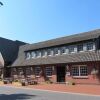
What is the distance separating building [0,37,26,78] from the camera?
47969 mm

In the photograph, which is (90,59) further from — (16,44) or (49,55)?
(16,44)

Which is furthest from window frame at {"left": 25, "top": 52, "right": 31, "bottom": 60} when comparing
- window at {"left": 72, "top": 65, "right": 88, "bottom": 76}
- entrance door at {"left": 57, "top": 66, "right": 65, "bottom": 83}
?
window at {"left": 72, "top": 65, "right": 88, "bottom": 76}

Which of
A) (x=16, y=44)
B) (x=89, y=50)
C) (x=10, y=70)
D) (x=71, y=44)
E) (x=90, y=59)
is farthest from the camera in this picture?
(x=16, y=44)

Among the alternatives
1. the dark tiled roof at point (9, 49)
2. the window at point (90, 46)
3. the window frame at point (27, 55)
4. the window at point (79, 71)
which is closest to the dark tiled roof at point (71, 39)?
the window at point (90, 46)

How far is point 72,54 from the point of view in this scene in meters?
35.7

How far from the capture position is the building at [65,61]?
32.0 metres

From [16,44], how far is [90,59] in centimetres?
2505

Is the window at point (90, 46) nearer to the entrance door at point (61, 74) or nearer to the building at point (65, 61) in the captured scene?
the building at point (65, 61)

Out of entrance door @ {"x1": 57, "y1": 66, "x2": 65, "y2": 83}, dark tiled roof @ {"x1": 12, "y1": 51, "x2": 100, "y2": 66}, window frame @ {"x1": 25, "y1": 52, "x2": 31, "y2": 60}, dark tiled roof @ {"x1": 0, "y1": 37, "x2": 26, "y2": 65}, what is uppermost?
dark tiled roof @ {"x1": 0, "y1": 37, "x2": 26, "y2": 65}

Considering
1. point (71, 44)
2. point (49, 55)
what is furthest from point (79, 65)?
point (49, 55)

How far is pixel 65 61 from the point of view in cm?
3475

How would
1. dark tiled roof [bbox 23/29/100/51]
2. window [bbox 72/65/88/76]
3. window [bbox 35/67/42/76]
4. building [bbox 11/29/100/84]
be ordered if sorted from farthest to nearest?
1. window [bbox 35/67/42/76]
2. dark tiled roof [bbox 23/29/100/51]
3. window [bbox 72/65/88/76]
4. building [bbox 11/29/100/84]

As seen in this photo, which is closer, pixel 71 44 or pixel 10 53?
pixel 71 44

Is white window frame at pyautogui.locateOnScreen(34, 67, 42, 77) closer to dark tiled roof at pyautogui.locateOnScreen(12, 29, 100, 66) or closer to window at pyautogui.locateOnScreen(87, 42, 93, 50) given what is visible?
dark tiled roof at pyautogui.locateOnScreen(12, 29, 100, 66)
